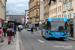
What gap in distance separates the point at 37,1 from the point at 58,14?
Answer: 53.9m

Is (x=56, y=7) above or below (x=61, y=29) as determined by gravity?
above

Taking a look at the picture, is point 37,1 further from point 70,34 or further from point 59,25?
point 59,25

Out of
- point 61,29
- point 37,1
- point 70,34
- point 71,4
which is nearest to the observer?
point 61,29

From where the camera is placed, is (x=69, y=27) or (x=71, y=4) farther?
(x=71, y=4)

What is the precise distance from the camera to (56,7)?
62531mm

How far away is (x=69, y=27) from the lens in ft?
104

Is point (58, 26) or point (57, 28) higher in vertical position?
point (58, 26)

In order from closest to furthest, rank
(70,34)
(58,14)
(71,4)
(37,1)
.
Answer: (70,34), (71,4), (58,14), (37,1)

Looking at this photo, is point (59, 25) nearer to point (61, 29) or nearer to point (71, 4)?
point (61, 29)

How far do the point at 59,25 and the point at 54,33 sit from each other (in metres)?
1.10

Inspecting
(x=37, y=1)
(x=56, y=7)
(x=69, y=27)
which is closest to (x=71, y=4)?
(x=69, y=27)

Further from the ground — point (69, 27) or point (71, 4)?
point (71, 4)

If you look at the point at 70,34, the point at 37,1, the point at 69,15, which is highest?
the point at 37,1

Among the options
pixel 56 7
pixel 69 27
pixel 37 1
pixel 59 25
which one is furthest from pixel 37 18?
pixel 59 25
